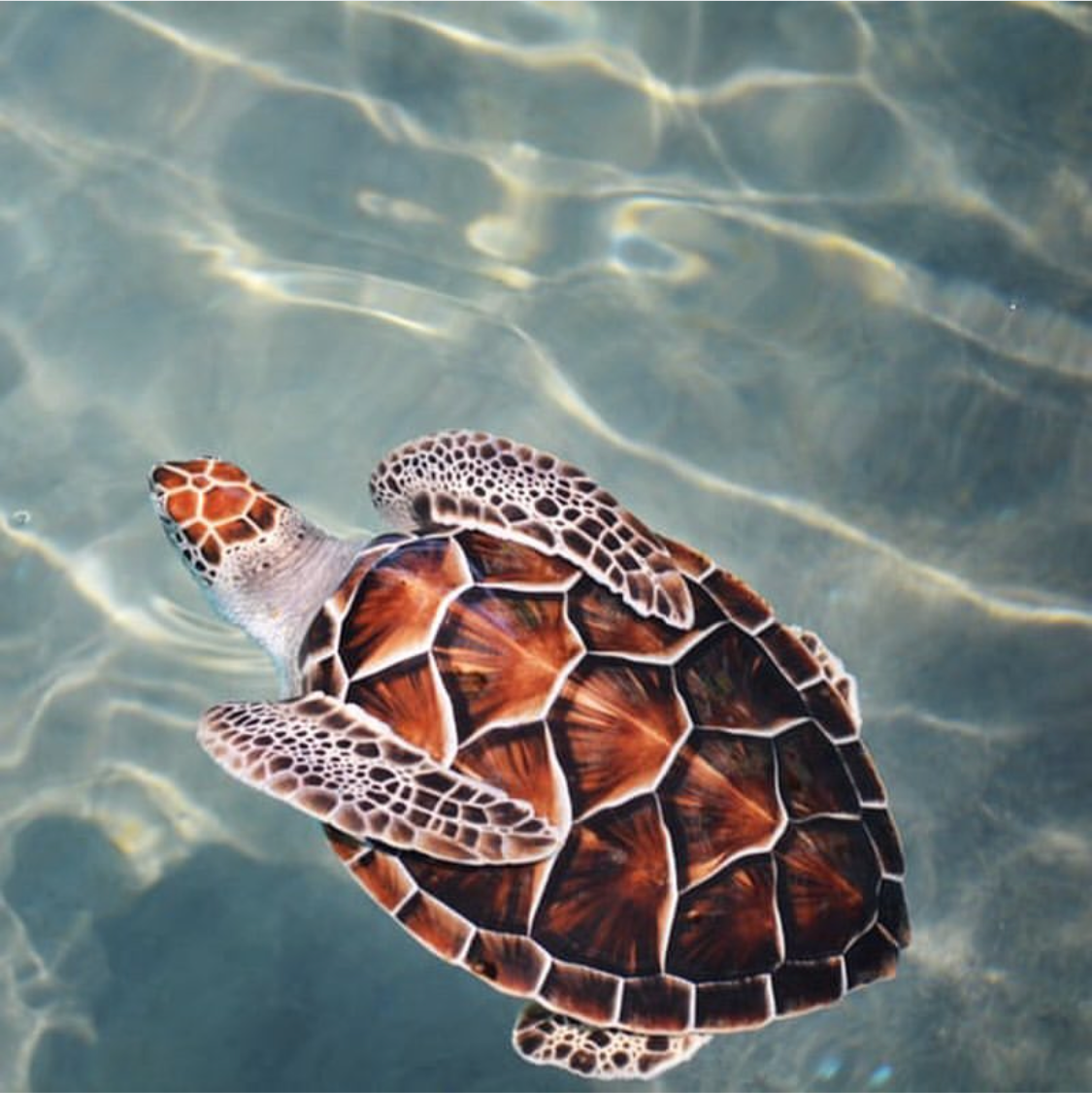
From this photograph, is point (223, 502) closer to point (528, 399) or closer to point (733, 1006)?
point (528, 399)

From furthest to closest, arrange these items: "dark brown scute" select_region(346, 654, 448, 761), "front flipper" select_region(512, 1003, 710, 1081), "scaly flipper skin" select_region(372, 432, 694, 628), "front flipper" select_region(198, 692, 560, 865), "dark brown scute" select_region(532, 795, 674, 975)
Result: 1. "front flipper" select_region(512, 1003, 710, 1081)
2. "scaly flipper skin" select_region(372, 432, 694, 628)
3. "dark brown scute" select_region(346, 654, 448, 761)
4. "dark brown scute" select_region(532, 795, 674, 975)
5. "front flipper" select_region(198, 692, 560, 865)

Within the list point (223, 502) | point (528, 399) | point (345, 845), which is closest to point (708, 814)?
point (345, 845)

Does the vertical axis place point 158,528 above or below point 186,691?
above

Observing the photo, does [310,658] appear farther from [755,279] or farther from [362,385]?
[755,279]

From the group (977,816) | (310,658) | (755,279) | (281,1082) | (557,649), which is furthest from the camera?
(755,279)

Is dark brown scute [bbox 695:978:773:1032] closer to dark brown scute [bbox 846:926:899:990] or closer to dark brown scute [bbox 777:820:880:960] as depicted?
dark brown scute [bbox 777:820:880:960]

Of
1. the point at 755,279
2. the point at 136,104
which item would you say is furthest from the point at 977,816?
the point at 136,104

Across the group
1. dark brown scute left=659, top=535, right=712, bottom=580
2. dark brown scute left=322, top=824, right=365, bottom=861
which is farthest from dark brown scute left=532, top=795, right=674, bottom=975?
dark brown scute left=659, top=535, right=712, bottom=580
